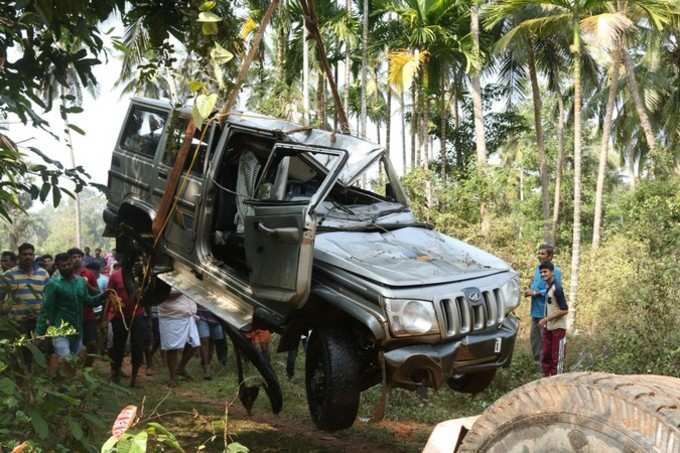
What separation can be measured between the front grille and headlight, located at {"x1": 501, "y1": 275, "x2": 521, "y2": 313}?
2.9 inches

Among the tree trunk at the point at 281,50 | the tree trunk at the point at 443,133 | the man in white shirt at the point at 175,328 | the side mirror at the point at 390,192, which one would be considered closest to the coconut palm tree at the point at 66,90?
the side mirror at the point at 390,192

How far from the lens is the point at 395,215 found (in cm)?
628

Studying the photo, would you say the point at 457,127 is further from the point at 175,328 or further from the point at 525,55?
the point at 175,328

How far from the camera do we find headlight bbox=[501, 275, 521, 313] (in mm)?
5332

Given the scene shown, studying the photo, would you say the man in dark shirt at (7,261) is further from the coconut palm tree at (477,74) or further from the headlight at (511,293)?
the coconut palm tree at (477,74)

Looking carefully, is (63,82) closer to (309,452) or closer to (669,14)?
(309,452)

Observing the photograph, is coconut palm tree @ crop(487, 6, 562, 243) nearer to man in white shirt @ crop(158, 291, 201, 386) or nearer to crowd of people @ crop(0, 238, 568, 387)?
crowd of people @ crop(0, 238, 568, 387)

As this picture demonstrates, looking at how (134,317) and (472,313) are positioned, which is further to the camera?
(134,317)

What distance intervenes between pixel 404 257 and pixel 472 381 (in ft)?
3.55

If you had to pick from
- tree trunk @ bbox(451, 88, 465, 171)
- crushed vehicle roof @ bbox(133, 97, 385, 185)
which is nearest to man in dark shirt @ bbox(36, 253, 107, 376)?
crushed vehicle roof @ bbox(133, 97, 385, 185)

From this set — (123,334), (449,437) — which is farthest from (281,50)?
(449,437)

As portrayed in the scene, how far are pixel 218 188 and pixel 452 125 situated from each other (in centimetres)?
2416

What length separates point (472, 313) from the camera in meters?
5.02

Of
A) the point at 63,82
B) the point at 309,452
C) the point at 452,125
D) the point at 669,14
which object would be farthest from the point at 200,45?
the point at 452,125
